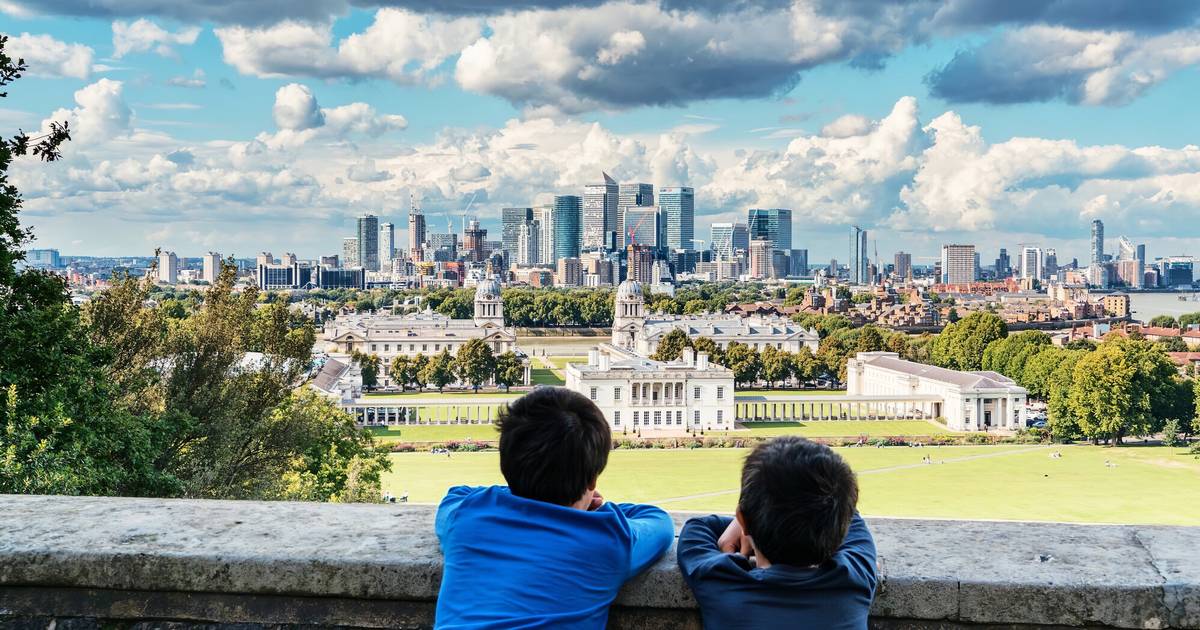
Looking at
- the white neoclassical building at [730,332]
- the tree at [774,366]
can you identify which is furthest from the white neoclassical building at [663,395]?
the white neoclassical building at [730,332]

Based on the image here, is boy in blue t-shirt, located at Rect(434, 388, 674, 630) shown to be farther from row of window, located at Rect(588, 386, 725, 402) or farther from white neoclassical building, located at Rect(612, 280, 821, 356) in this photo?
white neoclassical building, located at Rect(612, 280, 821, 356)

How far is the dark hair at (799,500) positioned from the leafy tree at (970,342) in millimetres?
81421

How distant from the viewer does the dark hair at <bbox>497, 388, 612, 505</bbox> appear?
3.28 metres

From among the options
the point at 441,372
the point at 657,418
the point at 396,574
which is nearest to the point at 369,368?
the point at 441,372

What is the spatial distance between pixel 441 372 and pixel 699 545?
7159 centimetres

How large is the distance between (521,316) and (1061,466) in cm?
8941

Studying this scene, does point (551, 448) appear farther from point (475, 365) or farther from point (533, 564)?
point (475, 365)

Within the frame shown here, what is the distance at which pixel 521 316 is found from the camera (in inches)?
5138

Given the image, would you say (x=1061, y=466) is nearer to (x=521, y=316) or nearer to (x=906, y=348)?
(x=906, y=348)

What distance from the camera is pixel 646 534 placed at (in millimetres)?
3365

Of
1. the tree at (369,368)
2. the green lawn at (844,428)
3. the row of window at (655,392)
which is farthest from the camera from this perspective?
the tree at (369,368)

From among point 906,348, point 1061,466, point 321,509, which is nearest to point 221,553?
point 321,509

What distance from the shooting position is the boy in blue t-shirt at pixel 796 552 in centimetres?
304

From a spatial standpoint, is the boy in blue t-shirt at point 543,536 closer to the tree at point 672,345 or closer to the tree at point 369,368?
the tree at point 369,368
